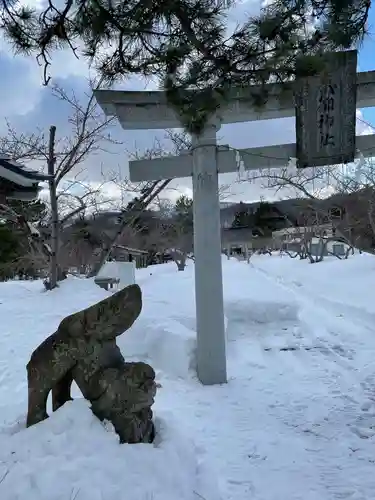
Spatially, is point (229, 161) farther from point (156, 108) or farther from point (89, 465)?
point (89, 465)

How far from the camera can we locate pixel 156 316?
A: 275 inches

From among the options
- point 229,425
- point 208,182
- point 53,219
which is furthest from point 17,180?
point 53,219

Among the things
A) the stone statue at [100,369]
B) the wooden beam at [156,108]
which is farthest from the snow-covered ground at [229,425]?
the wooden beam at [156,108]

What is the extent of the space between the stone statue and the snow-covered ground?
0.45 feet

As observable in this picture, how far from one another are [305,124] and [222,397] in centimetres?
274

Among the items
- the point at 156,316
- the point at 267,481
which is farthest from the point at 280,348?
the point at 267,481

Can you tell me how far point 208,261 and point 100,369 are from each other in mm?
2034

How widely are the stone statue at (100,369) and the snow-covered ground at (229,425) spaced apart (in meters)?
0.14

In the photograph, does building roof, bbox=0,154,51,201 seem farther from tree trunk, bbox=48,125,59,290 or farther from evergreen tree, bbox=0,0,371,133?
tree trunk, bbox=48,125,59,290

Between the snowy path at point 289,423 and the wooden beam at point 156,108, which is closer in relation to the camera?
the snowy path at point 289,423

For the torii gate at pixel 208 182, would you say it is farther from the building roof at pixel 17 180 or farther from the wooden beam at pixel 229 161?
the building roof at pixel 17 180

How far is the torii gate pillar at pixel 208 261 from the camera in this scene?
4.86 metres

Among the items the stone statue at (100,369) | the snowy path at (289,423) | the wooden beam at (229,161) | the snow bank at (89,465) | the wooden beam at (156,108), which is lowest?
the snowy path at (289,423)

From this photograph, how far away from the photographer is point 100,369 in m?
3.14
